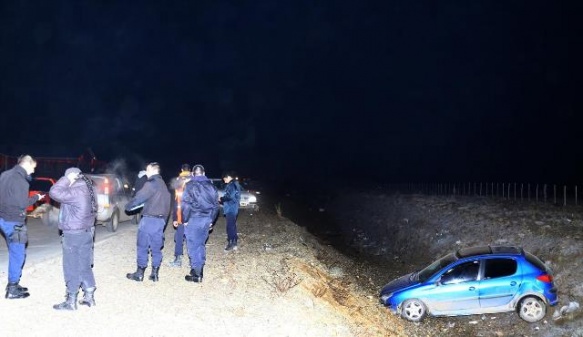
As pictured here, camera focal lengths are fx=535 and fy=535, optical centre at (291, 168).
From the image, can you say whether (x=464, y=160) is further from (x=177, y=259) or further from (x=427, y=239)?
(x=177, y=259)

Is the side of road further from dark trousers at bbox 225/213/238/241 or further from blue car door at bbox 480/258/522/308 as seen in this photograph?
blue car door at bbox 480/258/522/308

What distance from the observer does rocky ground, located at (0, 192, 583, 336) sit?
7086 mm

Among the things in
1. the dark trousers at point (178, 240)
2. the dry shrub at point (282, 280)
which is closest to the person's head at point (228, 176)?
the dark trousers at point (178, 240)

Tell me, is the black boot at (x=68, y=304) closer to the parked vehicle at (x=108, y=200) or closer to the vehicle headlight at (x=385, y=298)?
the parked vehicle at (x=108, y=200)

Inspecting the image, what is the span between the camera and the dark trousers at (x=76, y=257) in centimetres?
701

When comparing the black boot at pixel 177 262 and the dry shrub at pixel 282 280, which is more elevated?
the black boot at pixel 177 262

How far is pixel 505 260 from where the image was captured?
475 inches

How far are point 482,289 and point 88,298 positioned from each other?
336 inches

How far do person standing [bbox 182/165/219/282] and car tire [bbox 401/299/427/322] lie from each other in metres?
5.45

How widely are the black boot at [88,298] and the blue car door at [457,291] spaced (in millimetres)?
7713

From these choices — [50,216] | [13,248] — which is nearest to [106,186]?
[50,216]

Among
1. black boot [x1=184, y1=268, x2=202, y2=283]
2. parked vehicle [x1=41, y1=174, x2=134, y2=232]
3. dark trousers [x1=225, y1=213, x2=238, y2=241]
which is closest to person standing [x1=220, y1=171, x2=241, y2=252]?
dark trousers [x1=225, y1=213, x2=238, y2=241]

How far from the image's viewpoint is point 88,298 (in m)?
7.39

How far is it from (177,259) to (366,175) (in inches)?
4192
